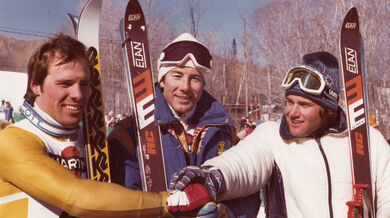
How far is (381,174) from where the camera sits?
232 cm

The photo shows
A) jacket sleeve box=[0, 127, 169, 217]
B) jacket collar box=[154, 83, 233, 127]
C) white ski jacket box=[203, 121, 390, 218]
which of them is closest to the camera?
jacket sleeve box=[0, 127, 169, 217]

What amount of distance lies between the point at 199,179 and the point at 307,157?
77cm

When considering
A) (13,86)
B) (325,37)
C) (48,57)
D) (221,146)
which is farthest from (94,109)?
(13,86)

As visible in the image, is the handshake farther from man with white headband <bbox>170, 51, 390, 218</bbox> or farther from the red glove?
man with white headband <bbox>170, 51, 390, 218</bbox>

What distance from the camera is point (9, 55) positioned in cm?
3994

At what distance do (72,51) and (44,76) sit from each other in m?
0.20

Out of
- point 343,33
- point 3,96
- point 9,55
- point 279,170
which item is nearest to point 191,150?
point 279,170

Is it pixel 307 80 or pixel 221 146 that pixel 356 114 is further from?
pixel 221 146

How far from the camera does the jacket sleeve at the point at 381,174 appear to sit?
229 centimetres

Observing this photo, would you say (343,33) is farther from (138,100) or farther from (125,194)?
(125,194)

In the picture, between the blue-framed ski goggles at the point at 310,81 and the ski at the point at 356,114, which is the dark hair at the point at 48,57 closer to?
the blue-framed ski goggles at the point at 310,81

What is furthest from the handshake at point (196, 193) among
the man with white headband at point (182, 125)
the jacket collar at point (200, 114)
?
the jacket collar at point (200, 114)

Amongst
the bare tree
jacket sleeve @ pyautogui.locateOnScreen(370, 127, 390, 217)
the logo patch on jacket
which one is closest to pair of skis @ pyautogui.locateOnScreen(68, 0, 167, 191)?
the logo patch on jacket

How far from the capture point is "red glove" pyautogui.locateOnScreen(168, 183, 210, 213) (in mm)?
1689
